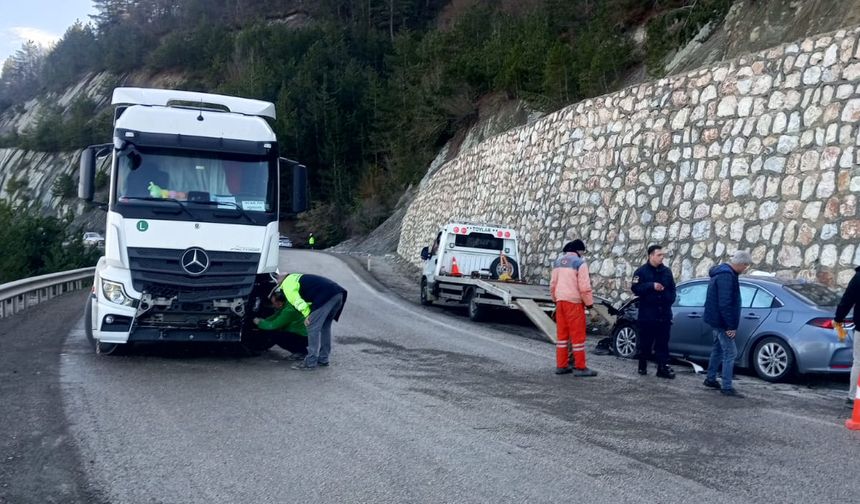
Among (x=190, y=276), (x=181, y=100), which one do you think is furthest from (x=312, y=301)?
(x=181, y=100)

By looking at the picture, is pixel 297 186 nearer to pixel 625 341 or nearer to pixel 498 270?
pixel 625 341

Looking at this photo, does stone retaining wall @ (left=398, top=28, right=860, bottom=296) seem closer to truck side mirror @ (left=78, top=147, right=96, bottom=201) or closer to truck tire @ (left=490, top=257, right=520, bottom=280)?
truck tire @ (left=490, top=257, right=520, bottom=280)

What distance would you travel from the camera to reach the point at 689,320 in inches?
507

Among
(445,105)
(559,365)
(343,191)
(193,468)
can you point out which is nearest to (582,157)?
(559,365)

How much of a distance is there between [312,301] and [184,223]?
73.0 inches

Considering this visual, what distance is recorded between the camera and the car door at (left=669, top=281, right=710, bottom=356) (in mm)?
12719

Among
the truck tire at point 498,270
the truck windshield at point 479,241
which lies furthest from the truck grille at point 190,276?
the truck windshield at point 479,241

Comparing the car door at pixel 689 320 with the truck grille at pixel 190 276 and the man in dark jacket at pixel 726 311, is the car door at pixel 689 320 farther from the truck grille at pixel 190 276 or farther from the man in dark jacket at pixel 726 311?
the truck grille at pixel 190 276

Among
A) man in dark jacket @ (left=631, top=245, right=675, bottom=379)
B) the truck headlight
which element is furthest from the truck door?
the truck headlight

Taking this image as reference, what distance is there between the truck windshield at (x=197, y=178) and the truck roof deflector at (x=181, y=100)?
3.46 ft

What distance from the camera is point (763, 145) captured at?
1568 cm

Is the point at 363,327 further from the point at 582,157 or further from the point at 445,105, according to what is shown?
the point at 445,105

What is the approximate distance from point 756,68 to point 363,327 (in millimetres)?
8839

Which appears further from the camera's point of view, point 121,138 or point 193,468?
point 121,138
